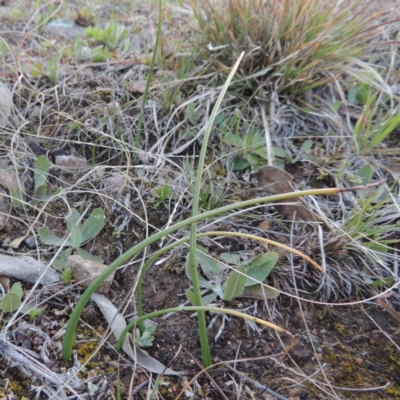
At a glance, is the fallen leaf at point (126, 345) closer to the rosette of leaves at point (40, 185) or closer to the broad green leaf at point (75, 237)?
the broad green leaf at point (75, 237)

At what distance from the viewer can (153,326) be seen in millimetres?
1021

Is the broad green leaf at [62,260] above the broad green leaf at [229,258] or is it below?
above

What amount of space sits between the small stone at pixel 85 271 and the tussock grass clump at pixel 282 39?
0.81 metres

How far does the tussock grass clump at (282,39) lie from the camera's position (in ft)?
4.96

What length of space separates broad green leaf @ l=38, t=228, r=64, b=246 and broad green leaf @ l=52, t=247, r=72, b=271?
0.03m

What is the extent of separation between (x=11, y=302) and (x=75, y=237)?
0.23 m

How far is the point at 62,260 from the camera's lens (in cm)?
116

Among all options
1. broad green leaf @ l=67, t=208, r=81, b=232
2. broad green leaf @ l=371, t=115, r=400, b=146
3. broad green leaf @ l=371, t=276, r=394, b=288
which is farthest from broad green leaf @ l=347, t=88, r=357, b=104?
broad green leaf @ l=67, t=208, r=81, b=232

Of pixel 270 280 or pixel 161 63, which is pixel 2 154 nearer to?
pixel 161 63

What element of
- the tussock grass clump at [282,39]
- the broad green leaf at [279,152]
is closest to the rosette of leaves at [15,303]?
the broad green leaf at [279,152]

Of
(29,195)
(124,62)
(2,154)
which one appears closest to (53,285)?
(29,195)

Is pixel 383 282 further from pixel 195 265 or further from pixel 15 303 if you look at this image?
pixel 15 303

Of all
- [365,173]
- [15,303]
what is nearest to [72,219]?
[15,303]

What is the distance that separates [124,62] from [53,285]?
38.0 inches
